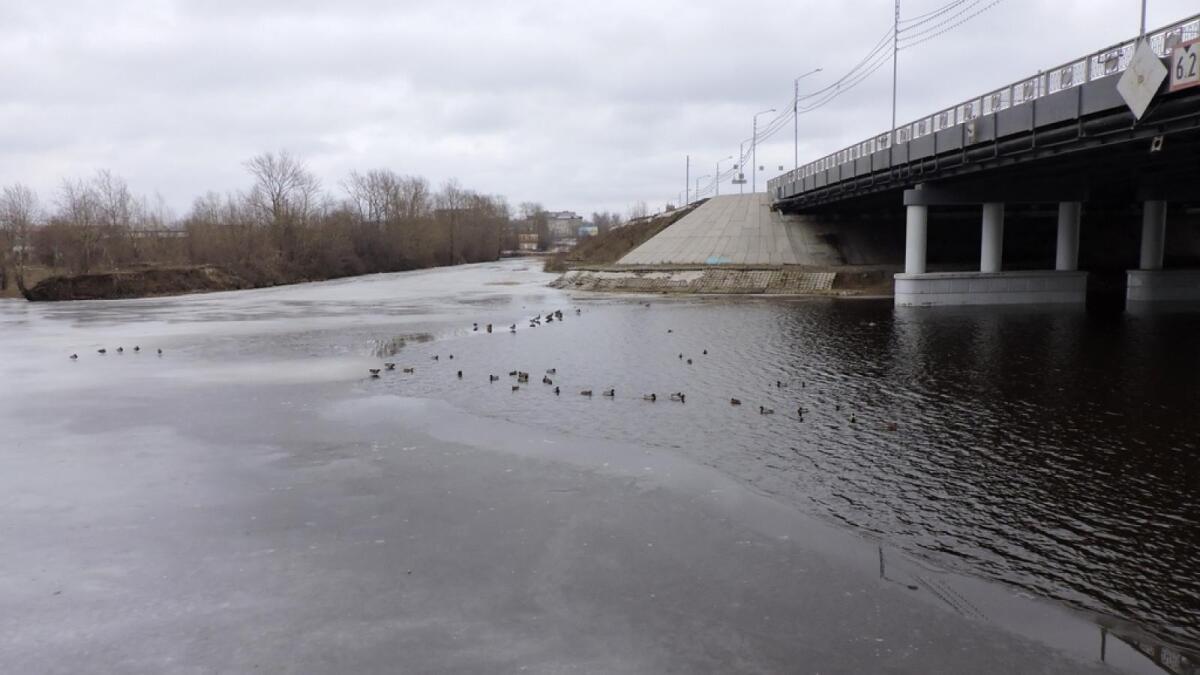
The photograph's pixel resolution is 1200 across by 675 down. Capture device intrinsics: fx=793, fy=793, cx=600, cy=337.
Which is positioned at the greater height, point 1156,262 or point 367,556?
point 1156,262

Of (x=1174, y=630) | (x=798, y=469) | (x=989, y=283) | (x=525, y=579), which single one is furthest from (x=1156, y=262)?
(x=525, y=579)

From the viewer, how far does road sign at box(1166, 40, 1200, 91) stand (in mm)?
21859

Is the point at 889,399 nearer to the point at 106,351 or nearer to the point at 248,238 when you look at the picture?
the point at 106,351

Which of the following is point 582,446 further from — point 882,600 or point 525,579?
point 882,600

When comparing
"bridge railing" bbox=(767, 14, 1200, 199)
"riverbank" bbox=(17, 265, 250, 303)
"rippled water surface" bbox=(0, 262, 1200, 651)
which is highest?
"bridge railing" bbox=(767, 14, 1200, 199)

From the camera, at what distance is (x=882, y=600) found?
28.7 ft

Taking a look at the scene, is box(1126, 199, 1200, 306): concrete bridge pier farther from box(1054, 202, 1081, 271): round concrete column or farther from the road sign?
the road sign

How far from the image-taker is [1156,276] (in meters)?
47.8

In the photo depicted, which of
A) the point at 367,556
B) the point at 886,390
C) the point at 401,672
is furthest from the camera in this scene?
the point at 886,390

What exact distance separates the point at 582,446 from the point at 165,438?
8630mm

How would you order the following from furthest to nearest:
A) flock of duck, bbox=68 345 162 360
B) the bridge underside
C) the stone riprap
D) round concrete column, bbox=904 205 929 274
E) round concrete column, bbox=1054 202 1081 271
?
the stone riprap, round concrete column, bbox=1054 202 1081 271, round concrete column, bbox=904 205 929 274, the bridge underside, flock of duck, bbox=68 345 162 360

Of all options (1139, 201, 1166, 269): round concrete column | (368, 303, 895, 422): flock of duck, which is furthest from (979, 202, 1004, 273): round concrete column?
(368, 303, 895, 422): flock of duck

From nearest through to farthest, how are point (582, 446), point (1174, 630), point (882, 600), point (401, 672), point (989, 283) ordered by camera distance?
point (401, 672), point (1174, 630), point (882, 600), point (582, 446), point (989, 283)

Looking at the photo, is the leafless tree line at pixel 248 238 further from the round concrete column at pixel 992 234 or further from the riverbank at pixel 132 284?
the round concrete column at pixel 992 234
